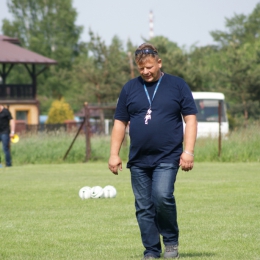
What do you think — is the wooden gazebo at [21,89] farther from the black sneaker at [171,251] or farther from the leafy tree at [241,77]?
the black sneaker at [171,251]

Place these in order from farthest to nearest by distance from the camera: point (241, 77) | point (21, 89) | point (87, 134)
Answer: point (21, 89)
point (241, 77)
point (87, 134)

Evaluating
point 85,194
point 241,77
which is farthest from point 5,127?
point 241,77

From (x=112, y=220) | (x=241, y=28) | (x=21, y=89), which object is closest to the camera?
(x=112, y=220)

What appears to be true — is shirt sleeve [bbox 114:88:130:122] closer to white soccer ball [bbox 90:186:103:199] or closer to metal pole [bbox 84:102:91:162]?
white soccer ball [bbox 90:186:103:199]

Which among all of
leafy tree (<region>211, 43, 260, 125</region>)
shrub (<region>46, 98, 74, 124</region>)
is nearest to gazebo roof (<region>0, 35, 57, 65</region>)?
shrub (<region>46, 98, 74, 124</region>)

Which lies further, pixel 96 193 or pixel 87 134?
pixel 87 134

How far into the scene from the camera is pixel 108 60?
65.2m

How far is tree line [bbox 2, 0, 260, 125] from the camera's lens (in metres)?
56.5

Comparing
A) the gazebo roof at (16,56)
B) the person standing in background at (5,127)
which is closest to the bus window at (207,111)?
the person standing in background at (5,127)

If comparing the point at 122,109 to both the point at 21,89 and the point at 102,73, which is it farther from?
the point at 102,73

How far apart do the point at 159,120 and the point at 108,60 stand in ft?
192

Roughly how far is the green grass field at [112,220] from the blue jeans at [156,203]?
353mm

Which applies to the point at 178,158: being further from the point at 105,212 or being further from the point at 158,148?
the point at 105,212

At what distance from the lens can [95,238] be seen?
347 inches
